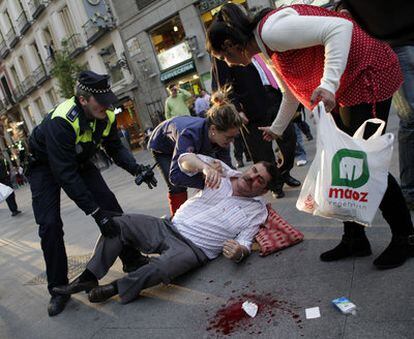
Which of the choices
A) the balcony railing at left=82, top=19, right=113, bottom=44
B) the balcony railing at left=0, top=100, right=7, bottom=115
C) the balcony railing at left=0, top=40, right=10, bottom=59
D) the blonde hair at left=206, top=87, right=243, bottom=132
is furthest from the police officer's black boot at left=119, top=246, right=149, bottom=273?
the balcony railing at left=0, top=100, right=7, bottom=115

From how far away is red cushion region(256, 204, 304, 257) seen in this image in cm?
299

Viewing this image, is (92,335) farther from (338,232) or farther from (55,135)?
(338,232)

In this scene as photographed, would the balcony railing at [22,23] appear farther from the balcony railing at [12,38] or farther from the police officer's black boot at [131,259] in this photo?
the police officer's black boot at [131,259]

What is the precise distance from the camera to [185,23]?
56.9ft

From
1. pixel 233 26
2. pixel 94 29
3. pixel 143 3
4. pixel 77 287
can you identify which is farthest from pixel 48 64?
pixel 233 26

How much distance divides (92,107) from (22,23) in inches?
1142

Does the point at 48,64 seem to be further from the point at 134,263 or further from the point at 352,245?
the point at 352,245

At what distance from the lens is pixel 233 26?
2.19 meters

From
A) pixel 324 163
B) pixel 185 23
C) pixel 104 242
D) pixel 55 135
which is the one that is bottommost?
pixel 104 242

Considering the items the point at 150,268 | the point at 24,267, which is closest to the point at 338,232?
the point at 150,268

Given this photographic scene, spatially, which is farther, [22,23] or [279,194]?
[22,23]

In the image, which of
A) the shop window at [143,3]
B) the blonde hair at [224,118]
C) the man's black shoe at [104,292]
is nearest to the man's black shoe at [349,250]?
the blonde hair at [224,118]

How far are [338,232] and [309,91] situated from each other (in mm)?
1245

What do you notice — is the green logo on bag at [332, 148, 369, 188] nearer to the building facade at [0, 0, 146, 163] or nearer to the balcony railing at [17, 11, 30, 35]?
the building facade at [0, 0, 146, 163]
